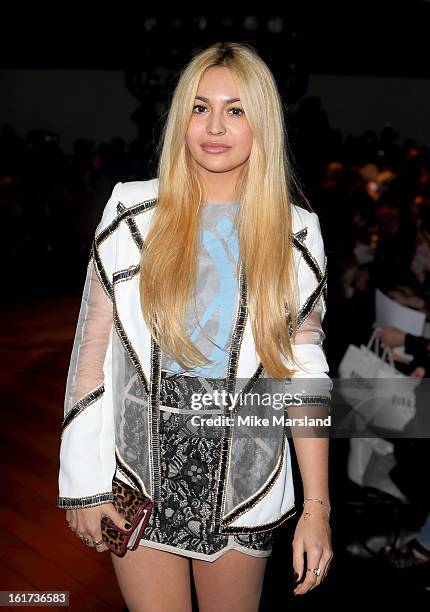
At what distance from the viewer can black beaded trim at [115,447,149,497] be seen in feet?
5.28

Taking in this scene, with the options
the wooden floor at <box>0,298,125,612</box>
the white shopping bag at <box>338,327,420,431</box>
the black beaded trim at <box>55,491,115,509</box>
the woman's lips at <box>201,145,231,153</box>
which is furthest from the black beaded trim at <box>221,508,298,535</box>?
the white shopping bag at <box>338,327,420,431</box>

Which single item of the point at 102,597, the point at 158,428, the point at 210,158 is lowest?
the point at 102,597

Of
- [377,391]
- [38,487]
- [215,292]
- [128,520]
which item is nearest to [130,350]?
[215,292]

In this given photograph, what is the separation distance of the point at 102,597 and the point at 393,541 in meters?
1.13

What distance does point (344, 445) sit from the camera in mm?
3869

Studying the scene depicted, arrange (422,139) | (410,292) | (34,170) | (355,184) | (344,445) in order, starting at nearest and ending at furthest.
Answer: (344,445)
(410,292)
(355,184)
(34,170)
(422,139)

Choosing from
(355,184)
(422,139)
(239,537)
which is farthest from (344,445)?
(422,139)

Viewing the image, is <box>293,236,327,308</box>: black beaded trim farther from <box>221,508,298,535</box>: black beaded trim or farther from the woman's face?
<box>221,508,298,535</box>: black beaded trim

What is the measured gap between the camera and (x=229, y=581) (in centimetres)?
165

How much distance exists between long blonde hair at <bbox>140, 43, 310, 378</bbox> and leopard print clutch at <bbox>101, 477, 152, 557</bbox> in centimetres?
28

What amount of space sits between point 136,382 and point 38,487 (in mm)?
2290

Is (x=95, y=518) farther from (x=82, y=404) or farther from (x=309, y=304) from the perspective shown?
(x=309, y=304)

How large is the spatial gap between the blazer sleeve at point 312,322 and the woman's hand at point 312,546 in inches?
8.6

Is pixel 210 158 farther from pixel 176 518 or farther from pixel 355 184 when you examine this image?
pixel 355 184
